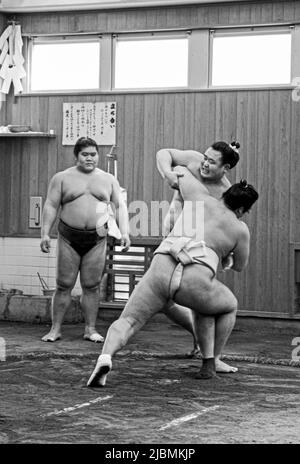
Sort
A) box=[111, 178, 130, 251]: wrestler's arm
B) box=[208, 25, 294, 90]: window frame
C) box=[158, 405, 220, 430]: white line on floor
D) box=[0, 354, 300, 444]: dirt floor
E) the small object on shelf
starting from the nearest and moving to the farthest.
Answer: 1. box=[0, 354, 300, 444]: dirt floor
2. box=[158, 405, 220, 430]: white line on floor
3. box=[111, 178, 130, 251]: wrestler's arm
4. box=[208, 25, 294, 90]: window frame
5. the small object on shelf

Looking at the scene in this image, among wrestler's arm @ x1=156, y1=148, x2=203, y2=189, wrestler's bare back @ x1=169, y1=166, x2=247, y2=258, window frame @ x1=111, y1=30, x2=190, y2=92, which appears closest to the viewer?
wrestler's bare back @ x1=169, y1=166, x2=247, y2=258

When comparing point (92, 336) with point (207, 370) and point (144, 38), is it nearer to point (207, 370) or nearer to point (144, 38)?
point (207, 370)

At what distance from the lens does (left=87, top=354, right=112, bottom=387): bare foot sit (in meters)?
4.28

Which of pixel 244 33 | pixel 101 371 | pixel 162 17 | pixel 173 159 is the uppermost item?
pixel 162 17

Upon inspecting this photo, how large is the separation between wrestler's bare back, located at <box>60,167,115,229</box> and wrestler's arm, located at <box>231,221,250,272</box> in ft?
5.71

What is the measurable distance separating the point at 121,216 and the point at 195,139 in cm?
182

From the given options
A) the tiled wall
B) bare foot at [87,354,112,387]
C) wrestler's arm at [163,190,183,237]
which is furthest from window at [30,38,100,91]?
bare foot at [87,354,112,387]

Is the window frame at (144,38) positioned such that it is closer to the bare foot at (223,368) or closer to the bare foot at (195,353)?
the bare foot at (195,353)

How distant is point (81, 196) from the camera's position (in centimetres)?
623

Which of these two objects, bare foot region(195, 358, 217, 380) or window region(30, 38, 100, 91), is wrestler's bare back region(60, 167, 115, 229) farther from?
window region(30, 38, 100, 91)

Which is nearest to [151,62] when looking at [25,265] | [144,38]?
[144,38]

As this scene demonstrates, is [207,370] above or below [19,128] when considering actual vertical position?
below

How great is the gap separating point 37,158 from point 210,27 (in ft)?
6.40

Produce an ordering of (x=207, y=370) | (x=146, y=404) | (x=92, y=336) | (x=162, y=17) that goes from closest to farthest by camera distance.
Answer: (x=146, y=404) → (x=207, y=370) → (x=92, y=336) → (x=162, y=17)
